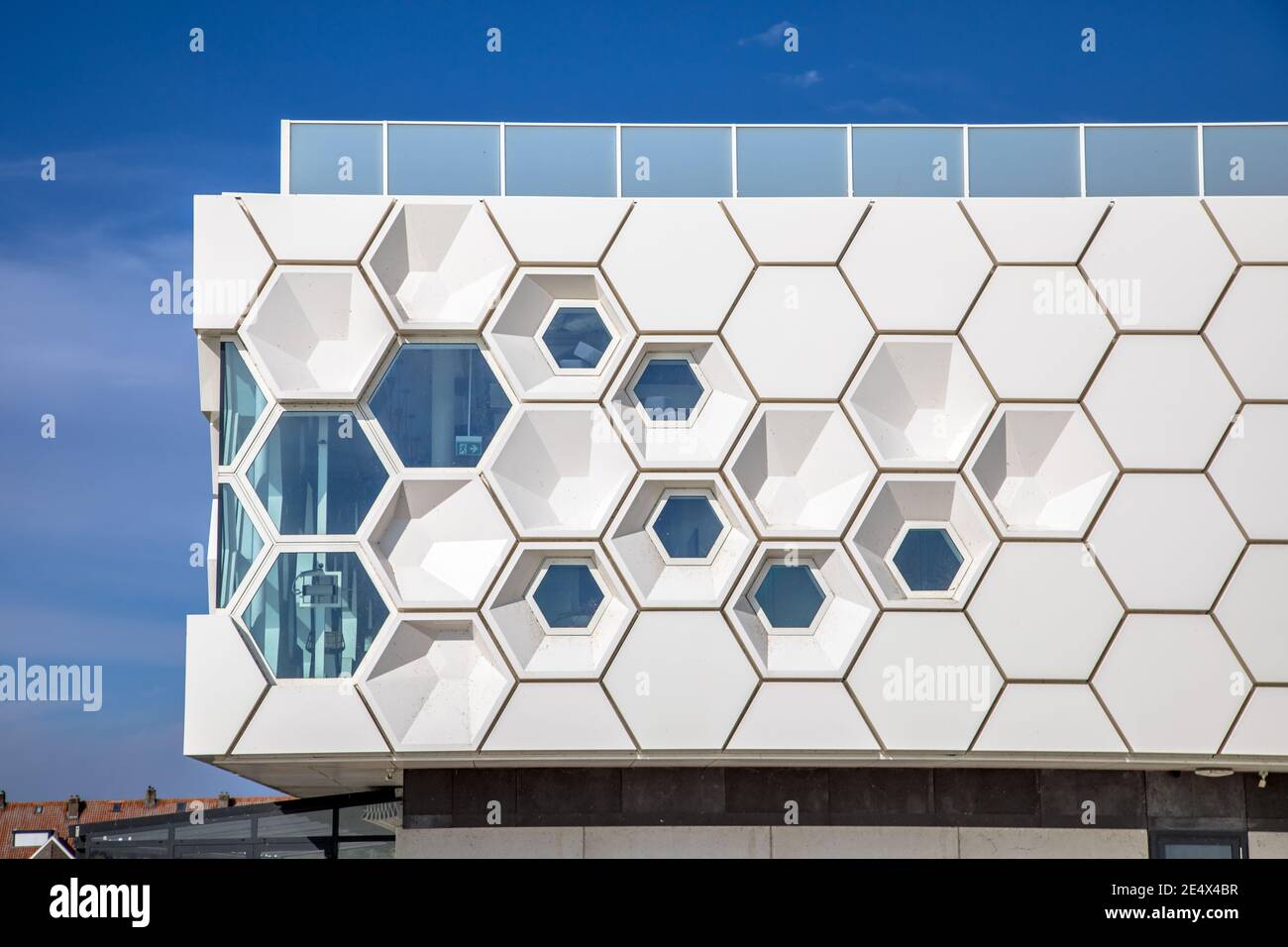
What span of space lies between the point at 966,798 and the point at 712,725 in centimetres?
262

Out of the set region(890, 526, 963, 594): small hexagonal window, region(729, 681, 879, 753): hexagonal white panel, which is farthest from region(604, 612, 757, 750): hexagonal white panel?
region(890, 526, 963, 594): small hexagonal window

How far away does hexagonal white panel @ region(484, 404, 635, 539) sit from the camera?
43.9 ft

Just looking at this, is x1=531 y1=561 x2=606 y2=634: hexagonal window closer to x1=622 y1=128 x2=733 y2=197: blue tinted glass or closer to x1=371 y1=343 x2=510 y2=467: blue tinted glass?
x1=371 y1=343 x2=510 y2=467: blue tinted glass

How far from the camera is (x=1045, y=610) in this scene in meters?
13.3

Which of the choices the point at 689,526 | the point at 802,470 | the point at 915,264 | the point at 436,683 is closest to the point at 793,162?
the point at 915,264

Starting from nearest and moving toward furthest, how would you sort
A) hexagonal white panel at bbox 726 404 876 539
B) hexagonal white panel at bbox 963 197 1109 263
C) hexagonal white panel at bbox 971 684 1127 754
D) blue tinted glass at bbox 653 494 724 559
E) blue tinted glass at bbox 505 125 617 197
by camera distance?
hexagonal white panel at bbox 971 684 1127 754, hexagonal white panel at bbox 726 404 876 539, blue tinted glass at bbox 653 494 724 559, hexagonal white panel at bbox 963 197 1109 263, blue tinted glass at bbox 505 125 617 197

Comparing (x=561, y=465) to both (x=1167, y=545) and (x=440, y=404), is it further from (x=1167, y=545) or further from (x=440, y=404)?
(x=1167, y=545)

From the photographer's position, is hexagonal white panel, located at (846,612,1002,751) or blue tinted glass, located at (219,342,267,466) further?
blue tinted glass, located at (219,342,267,466)

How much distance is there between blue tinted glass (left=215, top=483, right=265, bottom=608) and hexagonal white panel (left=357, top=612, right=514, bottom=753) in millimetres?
1411

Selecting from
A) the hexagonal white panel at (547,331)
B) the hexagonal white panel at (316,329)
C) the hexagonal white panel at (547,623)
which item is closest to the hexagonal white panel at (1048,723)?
the hexagonal white panel at (547,623)

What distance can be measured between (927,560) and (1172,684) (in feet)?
7.67

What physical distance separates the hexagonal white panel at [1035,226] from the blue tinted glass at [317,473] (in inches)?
230

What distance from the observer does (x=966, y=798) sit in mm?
13977

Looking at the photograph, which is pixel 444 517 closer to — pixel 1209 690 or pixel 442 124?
pixel 442 124
